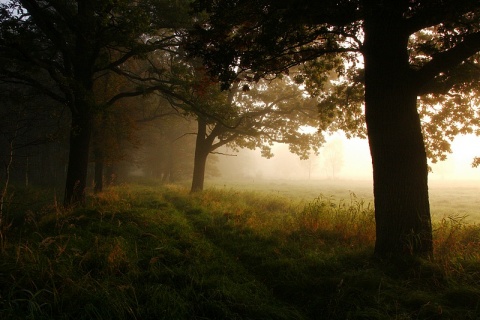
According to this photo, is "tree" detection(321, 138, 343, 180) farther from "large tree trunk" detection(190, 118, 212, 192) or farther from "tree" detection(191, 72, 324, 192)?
"large tree trunk" detection(190, 118, 212, 192)

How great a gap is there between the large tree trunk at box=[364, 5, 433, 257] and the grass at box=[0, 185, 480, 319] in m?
0.61

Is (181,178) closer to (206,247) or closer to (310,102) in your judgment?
(310,102)

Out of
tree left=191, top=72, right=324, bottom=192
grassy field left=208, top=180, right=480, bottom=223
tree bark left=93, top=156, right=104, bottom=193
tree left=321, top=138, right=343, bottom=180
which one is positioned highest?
tree left=321, top=138, right=343, bottom=180

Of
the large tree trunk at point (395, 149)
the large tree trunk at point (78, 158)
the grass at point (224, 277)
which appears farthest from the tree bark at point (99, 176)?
the large tree trunk at point (395, 149)

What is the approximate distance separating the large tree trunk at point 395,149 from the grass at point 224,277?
614mm

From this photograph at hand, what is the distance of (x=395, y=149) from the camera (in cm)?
536

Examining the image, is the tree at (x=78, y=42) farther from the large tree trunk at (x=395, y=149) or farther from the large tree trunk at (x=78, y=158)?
the large tree trunk at (x=395, y=149)

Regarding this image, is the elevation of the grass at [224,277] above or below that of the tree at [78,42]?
below

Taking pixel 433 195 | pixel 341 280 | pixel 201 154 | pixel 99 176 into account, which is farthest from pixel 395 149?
pixel 433 195

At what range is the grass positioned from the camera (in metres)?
3.45

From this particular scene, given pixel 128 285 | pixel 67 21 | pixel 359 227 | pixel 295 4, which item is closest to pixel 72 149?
pixel 67 21

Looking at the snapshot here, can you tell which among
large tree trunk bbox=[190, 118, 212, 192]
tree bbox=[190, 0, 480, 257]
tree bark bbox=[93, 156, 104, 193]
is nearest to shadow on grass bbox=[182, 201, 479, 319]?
tree bbox=[190, 0, 480, 257]

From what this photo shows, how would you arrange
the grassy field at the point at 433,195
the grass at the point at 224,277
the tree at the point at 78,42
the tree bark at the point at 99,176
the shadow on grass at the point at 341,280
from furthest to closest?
the grassy field at the point at 433,195 → the tree bark at the point at 99,176 → the tree at the point at 78,42 → the shadow on grass at the point at 341,280 → the grass at the point at 224,277

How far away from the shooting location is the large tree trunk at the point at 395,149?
5324 mm
